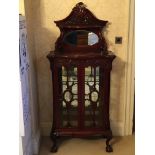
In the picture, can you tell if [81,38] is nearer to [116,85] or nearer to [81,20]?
[81,20]

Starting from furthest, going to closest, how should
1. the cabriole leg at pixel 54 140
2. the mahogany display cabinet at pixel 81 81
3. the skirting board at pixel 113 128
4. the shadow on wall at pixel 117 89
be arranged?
1. the skirting board at pixel 113 128
2. the shadow on wall at pixel 117 89
3. the cabriole leg at pixel 54 140
4. the mahogany display cabinet at pixel 81 81

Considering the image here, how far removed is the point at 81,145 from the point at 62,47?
1.11 m

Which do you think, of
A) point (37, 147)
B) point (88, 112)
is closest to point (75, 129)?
point (88, 112)

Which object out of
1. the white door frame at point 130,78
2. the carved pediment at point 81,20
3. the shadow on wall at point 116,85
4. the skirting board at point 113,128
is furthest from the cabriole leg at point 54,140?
the carved pediment at point 81,20

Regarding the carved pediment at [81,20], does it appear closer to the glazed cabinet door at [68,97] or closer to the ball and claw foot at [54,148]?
the glazed cabinet door at [68,97]

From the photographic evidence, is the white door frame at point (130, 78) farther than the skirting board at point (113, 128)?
No

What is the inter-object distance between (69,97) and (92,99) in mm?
247

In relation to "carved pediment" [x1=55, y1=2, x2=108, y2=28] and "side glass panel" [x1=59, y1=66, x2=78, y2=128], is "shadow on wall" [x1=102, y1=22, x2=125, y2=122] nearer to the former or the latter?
"carved pediment" [x1=55, y1=2, x2=108, y2=28]

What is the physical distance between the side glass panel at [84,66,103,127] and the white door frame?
0.39m

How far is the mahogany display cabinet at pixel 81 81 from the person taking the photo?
8.12 ft

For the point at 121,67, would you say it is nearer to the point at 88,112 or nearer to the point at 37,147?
the point at 88,112

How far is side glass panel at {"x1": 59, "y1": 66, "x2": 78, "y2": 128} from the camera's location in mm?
2531
